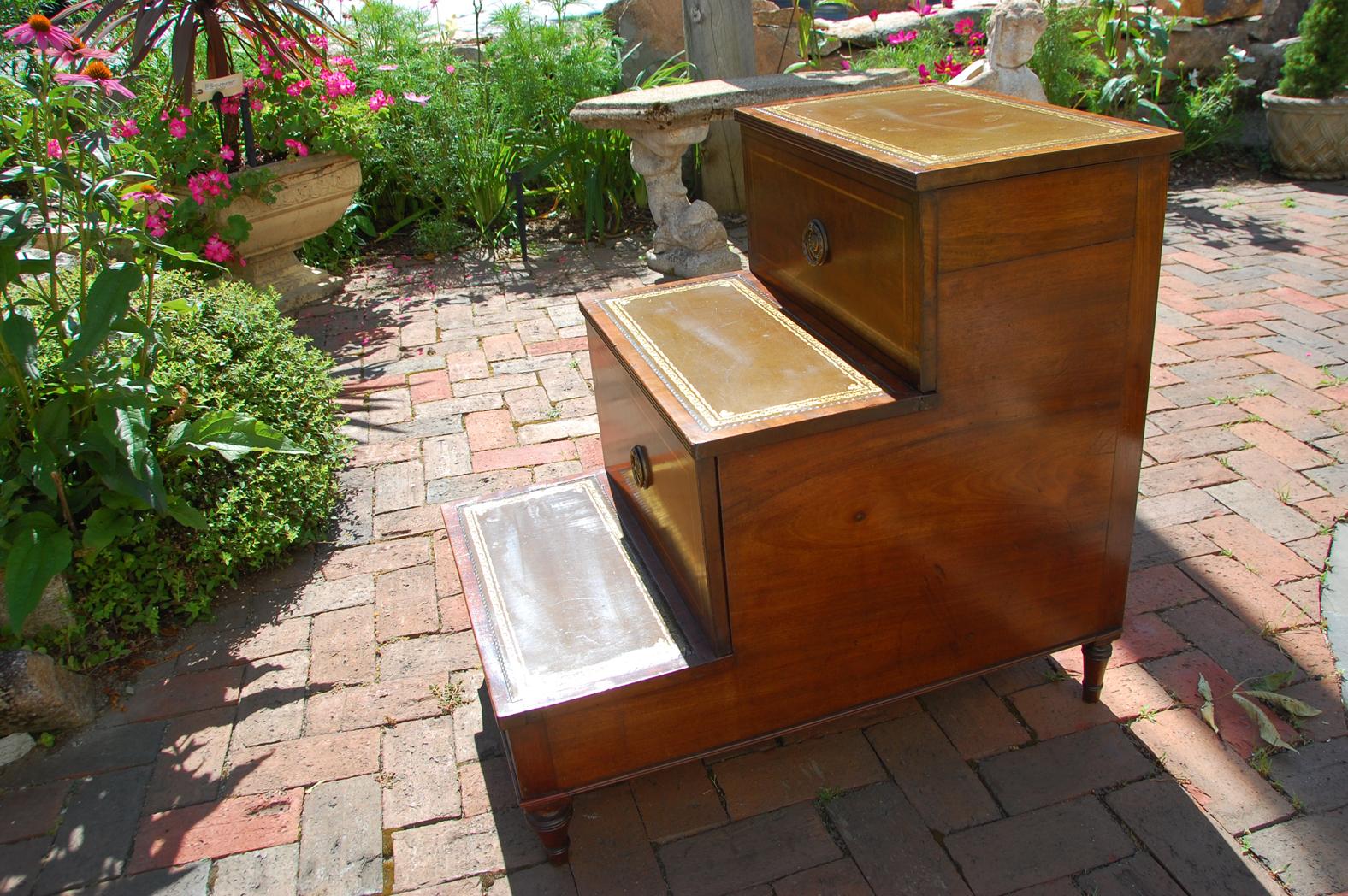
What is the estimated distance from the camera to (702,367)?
2135 mm

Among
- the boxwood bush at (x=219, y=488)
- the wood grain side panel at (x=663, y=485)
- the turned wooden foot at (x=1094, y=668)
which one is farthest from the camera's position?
the boxwood bush at (x=219, y=488)

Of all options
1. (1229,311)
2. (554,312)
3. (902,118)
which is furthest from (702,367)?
(1229,311)

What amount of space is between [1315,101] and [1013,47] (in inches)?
85.9

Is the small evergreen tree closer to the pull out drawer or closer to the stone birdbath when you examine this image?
the stone birdbath

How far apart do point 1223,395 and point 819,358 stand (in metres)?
2.40

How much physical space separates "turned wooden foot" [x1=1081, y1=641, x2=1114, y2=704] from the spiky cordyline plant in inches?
162

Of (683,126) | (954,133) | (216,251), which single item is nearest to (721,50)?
(683,126)

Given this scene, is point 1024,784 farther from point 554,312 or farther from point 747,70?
point 747,70

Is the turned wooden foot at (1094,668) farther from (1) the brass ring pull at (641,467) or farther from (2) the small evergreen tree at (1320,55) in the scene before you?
(2) the small evergreen tree at (1320,55)

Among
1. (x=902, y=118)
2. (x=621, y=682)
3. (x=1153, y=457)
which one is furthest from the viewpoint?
(x=1153, y=457)

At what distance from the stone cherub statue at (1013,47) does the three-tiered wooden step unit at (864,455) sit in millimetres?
3186

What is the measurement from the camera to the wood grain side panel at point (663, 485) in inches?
79.0

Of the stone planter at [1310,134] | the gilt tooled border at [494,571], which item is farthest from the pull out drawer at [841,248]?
the stone planter at [1310,134]

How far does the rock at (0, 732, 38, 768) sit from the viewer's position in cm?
251
